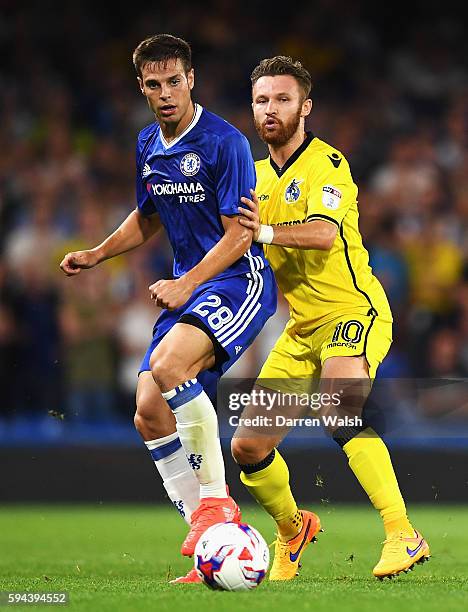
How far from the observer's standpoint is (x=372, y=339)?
225 inches

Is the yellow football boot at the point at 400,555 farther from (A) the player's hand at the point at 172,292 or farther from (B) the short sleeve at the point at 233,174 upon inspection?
(B) the short sleeve at the point at 233,174

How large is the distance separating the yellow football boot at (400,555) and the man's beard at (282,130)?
2.04 meters

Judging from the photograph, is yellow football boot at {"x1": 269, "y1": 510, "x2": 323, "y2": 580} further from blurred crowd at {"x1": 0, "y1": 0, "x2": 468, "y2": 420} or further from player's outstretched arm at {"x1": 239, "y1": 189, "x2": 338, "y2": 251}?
blurred crowd at {"x1": 0, "y1": 0, "x2": 468, "y2": 420}

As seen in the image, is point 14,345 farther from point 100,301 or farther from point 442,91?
point 442,91

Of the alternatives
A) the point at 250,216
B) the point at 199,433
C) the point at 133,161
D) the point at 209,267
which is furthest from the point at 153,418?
the point at 133,161

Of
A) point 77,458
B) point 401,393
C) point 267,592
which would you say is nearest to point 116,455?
point 77,458

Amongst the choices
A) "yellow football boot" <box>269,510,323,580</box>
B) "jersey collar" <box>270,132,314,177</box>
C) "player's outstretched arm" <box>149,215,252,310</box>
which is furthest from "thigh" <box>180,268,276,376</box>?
"yellow football boot" <box>269,510,323,580</box>

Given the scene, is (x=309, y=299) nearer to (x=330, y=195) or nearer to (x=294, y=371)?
(x=294, y=371)

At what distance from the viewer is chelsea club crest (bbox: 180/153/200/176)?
5.52 m

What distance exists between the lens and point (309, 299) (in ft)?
19.4

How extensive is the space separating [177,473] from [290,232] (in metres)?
1.29

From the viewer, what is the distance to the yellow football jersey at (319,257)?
5836mm

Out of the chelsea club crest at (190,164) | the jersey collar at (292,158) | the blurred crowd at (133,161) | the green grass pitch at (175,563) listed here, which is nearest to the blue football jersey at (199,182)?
the chelsea club crest at (190,164)

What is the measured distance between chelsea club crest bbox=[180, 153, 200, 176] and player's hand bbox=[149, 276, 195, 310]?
21.8 inches
